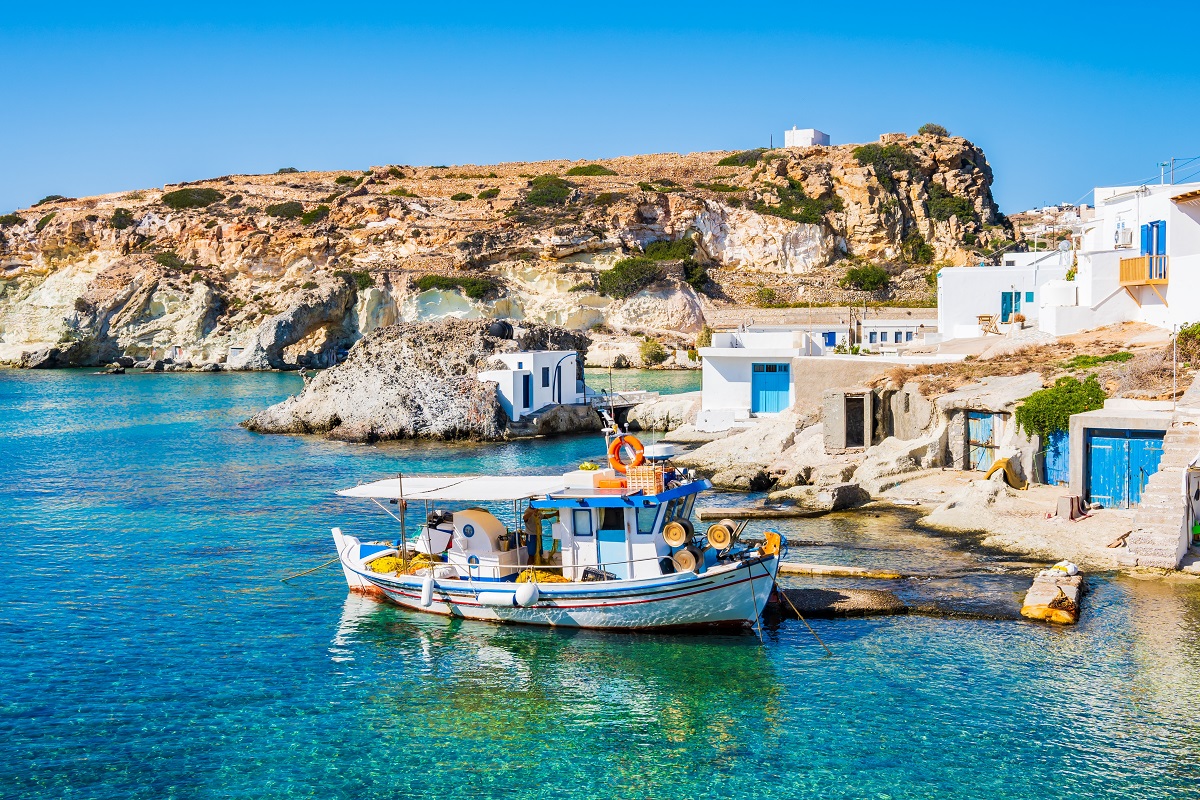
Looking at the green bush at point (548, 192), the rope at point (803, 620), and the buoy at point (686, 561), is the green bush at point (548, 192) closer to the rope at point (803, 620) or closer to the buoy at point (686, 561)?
the rope at point (803, 620)

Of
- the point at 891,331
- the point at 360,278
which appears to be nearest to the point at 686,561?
the point at 891,331

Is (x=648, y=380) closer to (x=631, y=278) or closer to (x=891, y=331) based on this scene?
(x=891, y=331)

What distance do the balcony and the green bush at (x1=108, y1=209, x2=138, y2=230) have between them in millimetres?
87471

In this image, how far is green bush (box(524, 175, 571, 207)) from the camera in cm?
9569

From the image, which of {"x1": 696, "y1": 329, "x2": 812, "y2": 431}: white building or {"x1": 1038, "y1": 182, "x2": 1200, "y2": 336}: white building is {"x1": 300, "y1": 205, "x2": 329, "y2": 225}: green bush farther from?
{"x1": 1038, "y1": 182, "x2": 1200, "y2": 336}: white building

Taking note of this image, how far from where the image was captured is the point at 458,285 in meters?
82.5

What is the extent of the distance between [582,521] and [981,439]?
43.7ft

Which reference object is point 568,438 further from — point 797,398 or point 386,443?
point 797,398

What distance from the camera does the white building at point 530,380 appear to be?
43.3 meters

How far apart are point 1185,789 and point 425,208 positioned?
295 feet

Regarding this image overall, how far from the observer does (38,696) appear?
1457 centimetres

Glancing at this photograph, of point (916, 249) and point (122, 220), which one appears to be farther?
point (122, 220)

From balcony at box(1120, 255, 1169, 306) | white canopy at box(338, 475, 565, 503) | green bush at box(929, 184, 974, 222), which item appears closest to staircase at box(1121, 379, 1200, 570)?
white canopy at box(338, 475, 565, 503)

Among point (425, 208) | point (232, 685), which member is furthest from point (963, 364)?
point (425, 208)
